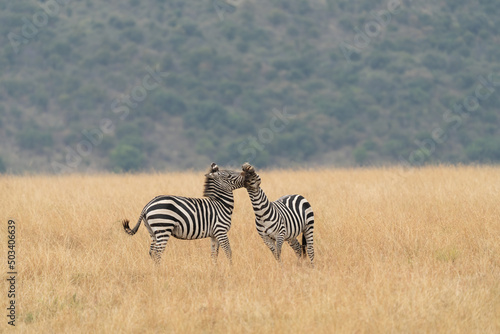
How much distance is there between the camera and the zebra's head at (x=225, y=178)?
8.77 metres

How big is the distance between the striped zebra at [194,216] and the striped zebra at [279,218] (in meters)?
0.20

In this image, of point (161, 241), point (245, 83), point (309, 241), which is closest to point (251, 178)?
point (161, 241)

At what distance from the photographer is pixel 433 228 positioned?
10.9m

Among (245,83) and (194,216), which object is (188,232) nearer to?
(194,216)

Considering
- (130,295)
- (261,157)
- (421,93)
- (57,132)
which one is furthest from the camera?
(421,93)

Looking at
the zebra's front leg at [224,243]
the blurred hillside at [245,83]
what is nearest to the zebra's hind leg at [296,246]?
the zebra's front leg at [224,243]

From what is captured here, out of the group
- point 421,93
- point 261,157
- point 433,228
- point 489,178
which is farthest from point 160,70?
point 433,228

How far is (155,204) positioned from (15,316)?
215 centimetres

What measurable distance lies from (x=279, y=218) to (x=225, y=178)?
2.91ft

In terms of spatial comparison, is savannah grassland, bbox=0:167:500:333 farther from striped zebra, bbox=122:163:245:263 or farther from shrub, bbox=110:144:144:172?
shrub, bbox=110:144:144:172

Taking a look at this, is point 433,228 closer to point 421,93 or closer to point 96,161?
point 96,161

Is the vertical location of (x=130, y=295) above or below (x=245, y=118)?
below

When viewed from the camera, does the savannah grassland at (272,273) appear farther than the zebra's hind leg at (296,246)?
No

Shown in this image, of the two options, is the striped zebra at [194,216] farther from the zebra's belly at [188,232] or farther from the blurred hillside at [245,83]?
the blurred hillside at [245,83]
